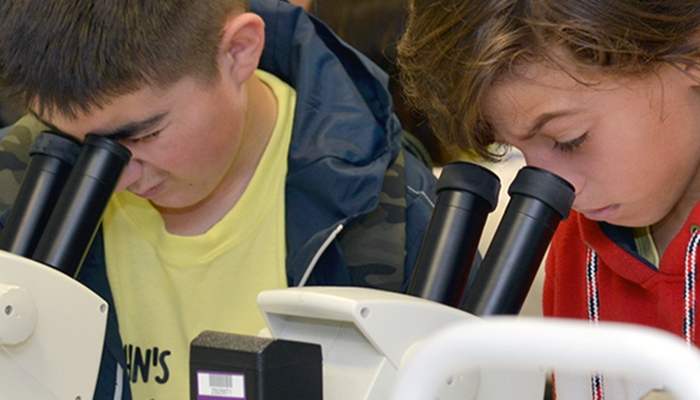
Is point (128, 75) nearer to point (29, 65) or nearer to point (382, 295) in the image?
point (29, 65)

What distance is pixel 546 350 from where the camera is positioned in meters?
0.28

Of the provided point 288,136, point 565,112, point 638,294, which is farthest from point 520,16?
point 288,136

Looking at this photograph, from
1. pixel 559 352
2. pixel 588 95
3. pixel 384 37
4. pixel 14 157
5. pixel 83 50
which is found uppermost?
pixel 384 37

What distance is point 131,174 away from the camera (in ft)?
3.51

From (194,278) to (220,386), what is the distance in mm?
755

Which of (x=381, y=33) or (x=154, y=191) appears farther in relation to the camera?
(x=381, y=33)

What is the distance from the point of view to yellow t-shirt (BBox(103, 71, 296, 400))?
120 cm

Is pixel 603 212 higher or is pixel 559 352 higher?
pixel 603 212

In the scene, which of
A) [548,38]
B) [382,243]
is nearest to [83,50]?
[382,243]

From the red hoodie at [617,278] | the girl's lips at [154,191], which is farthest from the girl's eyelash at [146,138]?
the red hoodie at [617,278]

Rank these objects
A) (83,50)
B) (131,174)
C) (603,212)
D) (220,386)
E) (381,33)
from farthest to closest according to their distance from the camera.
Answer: (381,33) → (131,174) → (83,50) → (603,212) → (220,386)

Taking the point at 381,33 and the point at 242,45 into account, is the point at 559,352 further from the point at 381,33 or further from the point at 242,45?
the point at 381,33

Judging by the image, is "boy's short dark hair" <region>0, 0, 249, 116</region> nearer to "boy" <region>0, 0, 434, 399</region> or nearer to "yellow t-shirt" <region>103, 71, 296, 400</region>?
"boy" <region>0, 0, 434, 399</region>

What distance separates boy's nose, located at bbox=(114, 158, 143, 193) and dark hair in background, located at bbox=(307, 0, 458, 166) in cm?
56
